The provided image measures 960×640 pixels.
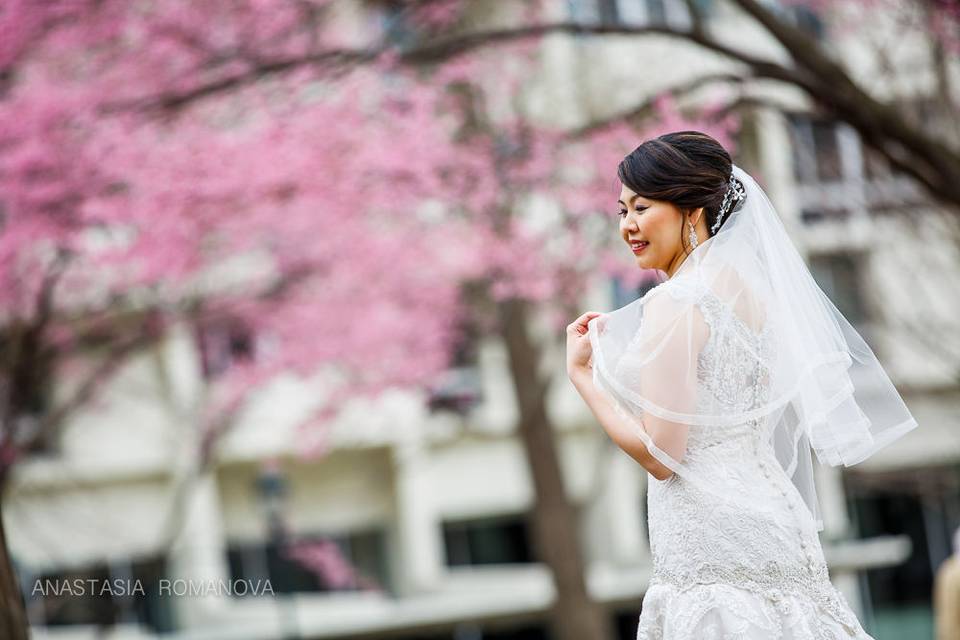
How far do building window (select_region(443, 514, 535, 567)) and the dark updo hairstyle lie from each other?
18.6 meters

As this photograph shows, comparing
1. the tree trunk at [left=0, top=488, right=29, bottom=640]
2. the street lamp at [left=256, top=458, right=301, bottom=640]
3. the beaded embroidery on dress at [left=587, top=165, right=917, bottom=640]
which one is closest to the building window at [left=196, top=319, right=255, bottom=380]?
the street lamp at [left=256, top=458, right=301, bottom=640]

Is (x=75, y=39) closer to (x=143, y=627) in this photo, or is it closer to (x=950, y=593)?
(x=950, y=593)

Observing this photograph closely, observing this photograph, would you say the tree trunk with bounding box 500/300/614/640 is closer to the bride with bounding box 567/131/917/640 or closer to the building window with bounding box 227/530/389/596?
the building window with bounding box 227/530/389/596

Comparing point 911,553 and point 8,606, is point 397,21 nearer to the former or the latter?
point 8,606

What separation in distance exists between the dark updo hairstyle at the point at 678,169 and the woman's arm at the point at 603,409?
13.9 inches

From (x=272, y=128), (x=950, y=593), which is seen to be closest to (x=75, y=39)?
(x=272, y=128)

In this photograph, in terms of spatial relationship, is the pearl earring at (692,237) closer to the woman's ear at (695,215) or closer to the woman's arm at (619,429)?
the woman's ear at (695,215)

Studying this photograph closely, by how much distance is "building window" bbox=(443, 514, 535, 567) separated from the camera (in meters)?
21.6

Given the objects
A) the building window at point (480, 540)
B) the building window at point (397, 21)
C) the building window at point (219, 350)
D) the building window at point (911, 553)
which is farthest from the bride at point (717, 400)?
the building window at point (911, 553)

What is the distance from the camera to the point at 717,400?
3.23 metres

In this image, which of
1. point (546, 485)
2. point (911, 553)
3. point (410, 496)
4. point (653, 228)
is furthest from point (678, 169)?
point (911, 553)

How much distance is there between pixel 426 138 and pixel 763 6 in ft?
17.2

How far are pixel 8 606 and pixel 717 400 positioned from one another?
8.36ft

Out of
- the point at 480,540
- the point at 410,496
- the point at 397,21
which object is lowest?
the point at 480,540
